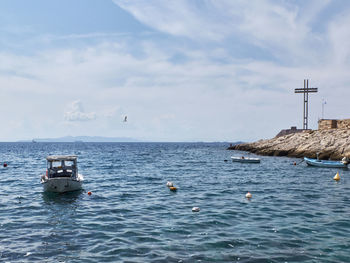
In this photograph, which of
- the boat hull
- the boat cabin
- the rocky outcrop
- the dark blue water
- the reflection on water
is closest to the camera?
the dark blue water

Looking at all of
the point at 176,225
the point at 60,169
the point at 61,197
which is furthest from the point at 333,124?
the point at 176,225

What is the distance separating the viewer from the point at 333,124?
265ft

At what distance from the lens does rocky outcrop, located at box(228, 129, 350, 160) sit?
199 ft

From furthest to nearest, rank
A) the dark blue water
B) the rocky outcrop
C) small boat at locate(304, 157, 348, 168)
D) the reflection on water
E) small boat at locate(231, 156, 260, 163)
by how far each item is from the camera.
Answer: the rocky outcrop
small boat at locate(231, 156, 260, 163)
small boat at locate(304, 157, 348, 168)
the reflection on water
the dark blue water

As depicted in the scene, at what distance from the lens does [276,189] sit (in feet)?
97.9

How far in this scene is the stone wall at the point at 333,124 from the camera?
78.0 metres

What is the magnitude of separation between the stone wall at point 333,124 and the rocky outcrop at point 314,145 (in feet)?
20.6

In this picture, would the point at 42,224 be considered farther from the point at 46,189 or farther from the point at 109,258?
the point at 46,189

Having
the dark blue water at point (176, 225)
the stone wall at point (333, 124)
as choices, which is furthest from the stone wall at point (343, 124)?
the dark blue water at point (176, 225)

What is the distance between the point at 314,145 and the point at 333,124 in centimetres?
1809

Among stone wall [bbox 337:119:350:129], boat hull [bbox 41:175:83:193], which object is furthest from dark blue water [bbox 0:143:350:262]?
stone wall [bbox 337:119:350:129]

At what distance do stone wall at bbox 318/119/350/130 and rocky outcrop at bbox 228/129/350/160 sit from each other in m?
6.29

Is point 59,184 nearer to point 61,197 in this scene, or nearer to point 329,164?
point 61,197

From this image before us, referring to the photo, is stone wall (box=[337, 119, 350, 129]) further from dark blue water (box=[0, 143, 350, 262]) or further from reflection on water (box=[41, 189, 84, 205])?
reflection on water (box=[41, 189, 84, 205])
